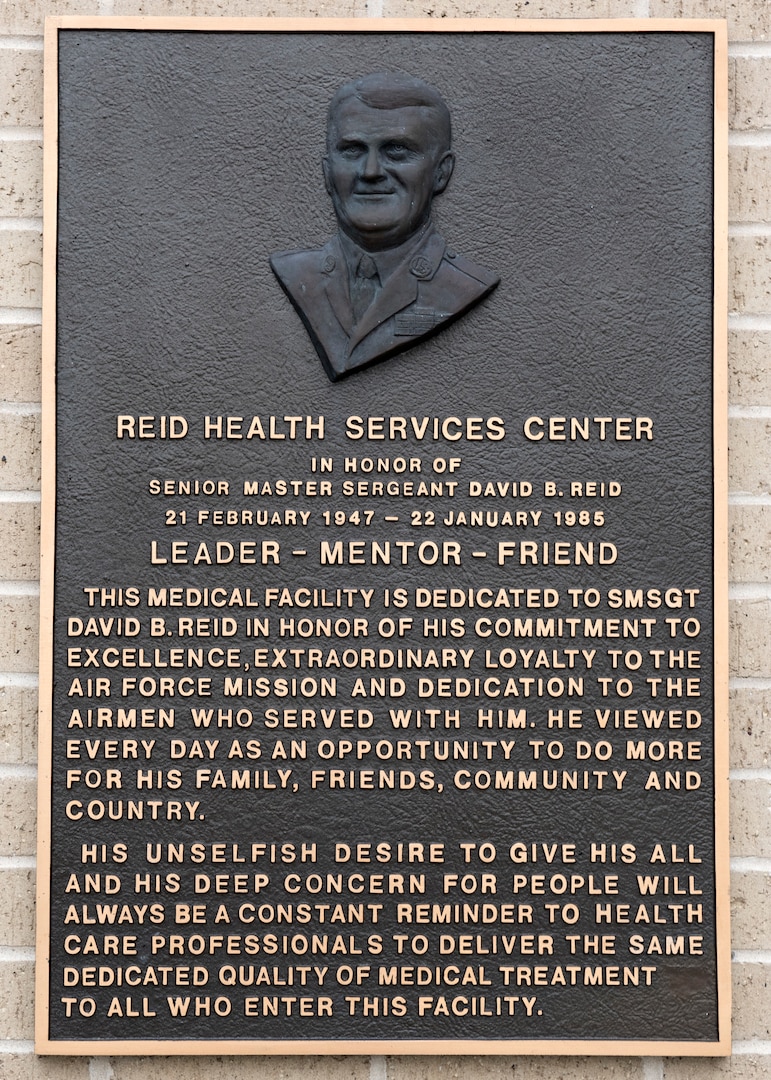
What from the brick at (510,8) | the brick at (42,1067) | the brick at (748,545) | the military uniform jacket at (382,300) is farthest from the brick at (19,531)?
the brick at (748,545)

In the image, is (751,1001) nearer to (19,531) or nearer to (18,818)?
(18,818)

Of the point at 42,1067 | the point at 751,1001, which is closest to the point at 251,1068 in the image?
the point at 42,1067

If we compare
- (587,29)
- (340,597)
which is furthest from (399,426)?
(587,29)

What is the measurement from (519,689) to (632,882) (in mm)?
628

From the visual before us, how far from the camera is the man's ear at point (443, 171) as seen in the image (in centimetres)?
365

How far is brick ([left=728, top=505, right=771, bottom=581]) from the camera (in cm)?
371

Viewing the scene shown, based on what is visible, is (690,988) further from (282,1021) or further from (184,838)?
(184,838)

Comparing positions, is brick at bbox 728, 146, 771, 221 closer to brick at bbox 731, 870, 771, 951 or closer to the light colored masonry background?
the light colored masonry background

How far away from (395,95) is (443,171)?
0.25 metres

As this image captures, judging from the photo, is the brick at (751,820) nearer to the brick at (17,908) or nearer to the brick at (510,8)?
the brick at (17,908)

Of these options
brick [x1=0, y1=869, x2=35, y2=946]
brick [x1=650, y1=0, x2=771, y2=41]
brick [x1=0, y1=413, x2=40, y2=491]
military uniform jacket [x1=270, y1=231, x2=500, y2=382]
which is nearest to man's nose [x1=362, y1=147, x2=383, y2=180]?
military uniform jacket [x1=270, y1=231, x2=500, y2=382]

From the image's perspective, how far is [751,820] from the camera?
3.67 metres

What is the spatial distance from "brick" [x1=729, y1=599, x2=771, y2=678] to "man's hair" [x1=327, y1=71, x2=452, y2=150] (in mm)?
1615

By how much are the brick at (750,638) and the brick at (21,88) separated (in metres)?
2.56
